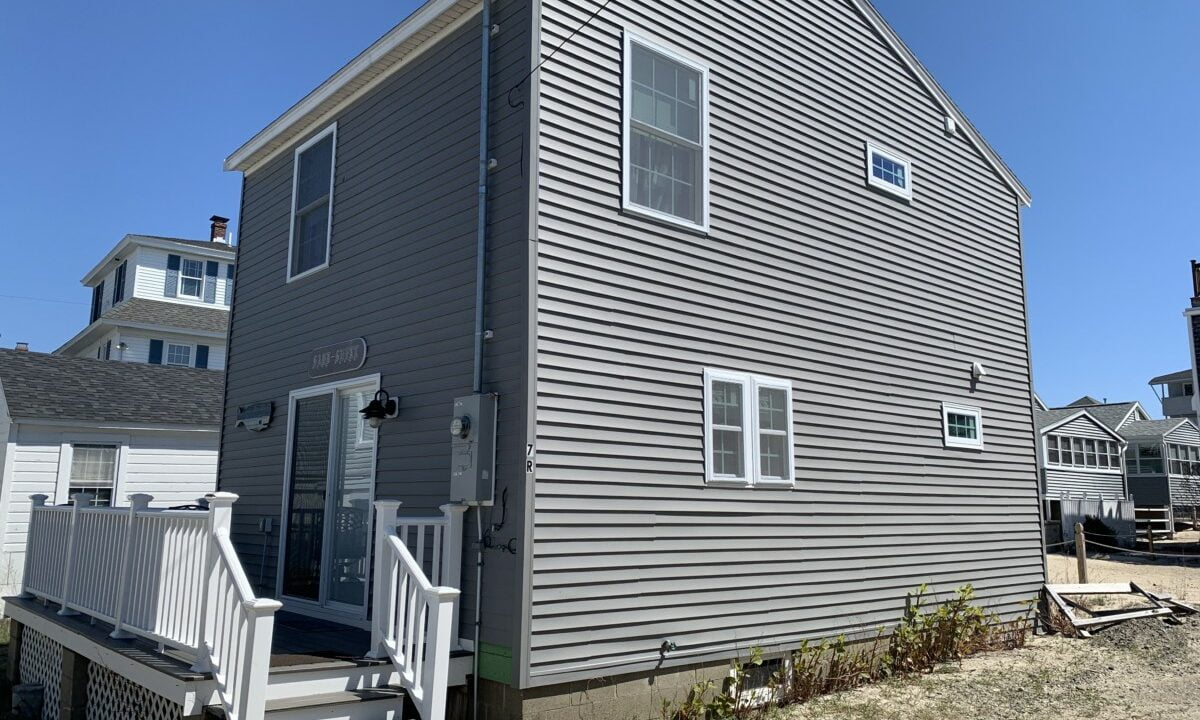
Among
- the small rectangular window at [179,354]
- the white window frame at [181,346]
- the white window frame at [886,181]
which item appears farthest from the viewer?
the small rectangular window at [179,354]

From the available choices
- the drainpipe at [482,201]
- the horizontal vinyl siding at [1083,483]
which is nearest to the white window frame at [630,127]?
the drainpipe at [482,201]

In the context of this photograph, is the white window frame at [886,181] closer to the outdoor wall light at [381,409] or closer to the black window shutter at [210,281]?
the outdoor wall light at [381,409]

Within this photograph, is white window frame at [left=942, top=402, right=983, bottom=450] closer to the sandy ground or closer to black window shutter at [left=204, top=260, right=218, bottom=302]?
the sandy ground

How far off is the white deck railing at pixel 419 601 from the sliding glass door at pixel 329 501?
4.36 ft

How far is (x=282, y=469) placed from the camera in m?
9.03

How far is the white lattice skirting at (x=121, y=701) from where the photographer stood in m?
5.53

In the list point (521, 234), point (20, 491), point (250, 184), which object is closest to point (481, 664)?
point (521, 234)

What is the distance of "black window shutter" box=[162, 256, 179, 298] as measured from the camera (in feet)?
84.7

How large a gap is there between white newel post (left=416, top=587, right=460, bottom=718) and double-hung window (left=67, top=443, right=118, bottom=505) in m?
11.3

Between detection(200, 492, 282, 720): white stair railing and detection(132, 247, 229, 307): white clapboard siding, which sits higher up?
detection(132, 247, 229, 307): white clapboard siding

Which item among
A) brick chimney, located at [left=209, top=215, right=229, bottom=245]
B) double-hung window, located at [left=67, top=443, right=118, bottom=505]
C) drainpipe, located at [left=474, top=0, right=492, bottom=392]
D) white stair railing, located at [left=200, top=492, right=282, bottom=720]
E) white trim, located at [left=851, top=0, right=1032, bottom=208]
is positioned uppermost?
brick chimney, located at [left=209, top=215, right=229, bottom=245]

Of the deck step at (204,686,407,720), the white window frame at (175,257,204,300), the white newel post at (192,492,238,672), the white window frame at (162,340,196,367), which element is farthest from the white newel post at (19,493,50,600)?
the white window frame at (175,257,204,300)

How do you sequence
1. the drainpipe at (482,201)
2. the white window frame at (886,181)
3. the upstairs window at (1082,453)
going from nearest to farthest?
the drainpipe at (482,201), the white window frame at (886,181), the upstairs window at (1082,453)

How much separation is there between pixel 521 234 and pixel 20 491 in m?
11.4
